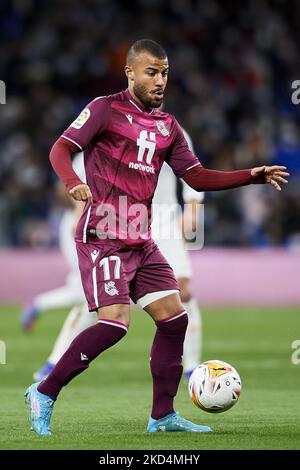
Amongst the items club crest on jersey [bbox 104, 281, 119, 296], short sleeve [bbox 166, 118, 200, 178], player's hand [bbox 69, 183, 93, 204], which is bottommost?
club crest on jersey [bbox 104, 281, 119, 296]

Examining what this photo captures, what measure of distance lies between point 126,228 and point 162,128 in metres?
0.70

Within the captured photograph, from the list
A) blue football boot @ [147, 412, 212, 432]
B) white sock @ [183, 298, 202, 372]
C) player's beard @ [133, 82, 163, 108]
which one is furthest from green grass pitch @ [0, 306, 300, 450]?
player's beard @ [133, 82, 163, 108]

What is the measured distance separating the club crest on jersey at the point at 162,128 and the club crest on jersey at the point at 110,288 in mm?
1053

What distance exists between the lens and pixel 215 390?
7191mm

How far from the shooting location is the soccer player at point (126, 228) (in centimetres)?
677

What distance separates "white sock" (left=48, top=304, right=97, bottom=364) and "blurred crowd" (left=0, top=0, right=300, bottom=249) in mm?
8143

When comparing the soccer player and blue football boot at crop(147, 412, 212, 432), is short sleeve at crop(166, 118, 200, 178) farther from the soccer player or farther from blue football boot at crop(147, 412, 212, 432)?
blue football boot at crop(147, 412, 212, 432)

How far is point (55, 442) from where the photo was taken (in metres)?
6.46

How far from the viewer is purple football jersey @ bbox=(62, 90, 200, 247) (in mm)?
6926

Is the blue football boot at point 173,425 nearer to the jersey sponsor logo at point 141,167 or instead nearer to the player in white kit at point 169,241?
the jersey sponsor logo at point 141,167

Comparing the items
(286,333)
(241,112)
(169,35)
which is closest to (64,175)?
(286,333)

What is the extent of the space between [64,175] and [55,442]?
1.52 meters

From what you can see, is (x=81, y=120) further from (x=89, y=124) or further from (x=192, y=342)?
(x=192, y=342)
